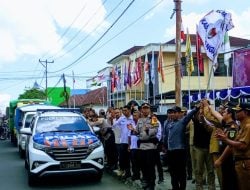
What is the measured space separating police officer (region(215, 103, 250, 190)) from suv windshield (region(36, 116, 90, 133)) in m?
6.17

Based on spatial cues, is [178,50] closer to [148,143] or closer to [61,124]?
[61,124]

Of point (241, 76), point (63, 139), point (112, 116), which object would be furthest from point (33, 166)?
point (241, 76)

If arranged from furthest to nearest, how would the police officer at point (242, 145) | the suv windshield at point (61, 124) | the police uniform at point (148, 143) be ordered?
the suv windshield at point (61, 124) → the police uniform at point (148, 143) → the police officer at point (242, 145)

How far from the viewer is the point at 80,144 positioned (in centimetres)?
1095

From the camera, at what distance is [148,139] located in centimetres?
937

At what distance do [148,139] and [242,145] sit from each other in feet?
11.1

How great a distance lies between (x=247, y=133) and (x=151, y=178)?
3.81 metres

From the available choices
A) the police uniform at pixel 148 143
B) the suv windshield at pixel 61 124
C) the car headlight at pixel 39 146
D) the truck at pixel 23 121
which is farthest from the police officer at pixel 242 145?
the truck at pixel 23 121

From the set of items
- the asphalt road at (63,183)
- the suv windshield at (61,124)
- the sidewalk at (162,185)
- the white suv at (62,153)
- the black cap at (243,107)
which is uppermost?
the black cap at (243,107)

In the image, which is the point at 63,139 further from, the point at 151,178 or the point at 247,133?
the point at 247,133

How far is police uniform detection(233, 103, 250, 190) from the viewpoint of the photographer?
6.21 m

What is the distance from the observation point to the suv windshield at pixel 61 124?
1181cm

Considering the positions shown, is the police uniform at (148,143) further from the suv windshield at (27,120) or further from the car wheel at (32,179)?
the suv windshield at (27,120)

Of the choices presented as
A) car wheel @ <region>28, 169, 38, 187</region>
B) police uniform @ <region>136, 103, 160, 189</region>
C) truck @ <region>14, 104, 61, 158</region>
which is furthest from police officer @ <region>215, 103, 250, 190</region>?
truck @ <region>14, 104, 61, 158</region>
